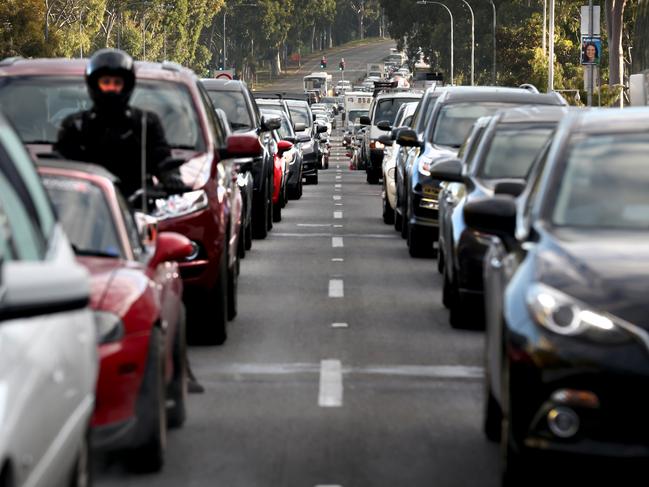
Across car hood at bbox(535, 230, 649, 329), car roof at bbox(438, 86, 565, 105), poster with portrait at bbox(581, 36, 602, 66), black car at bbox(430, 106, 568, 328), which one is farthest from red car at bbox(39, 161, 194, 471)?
poster with portrait at bbox(581, 36, 602, 66)

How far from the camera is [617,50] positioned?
221ft

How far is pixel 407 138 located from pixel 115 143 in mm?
8739

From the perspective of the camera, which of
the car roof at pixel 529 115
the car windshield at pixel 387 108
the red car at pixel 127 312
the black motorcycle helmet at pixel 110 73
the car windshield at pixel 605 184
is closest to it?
the red car at pixel 127 312

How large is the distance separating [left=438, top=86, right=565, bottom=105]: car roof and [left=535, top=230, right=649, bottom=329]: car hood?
39.0 feet

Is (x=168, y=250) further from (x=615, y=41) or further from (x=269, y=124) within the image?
(x=615, y=41)

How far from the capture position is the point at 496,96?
19672 millimetres

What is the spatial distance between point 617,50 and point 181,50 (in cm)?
6824

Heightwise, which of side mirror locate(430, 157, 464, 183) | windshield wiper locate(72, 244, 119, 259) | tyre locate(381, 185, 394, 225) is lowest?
tyre locate(381, 185, 394, 225)

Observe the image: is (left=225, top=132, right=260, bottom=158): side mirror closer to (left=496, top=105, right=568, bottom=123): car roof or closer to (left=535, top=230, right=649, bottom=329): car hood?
(left=496, top=105, right=568, bottom=123): car roof

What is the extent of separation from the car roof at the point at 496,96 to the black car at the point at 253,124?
255cm

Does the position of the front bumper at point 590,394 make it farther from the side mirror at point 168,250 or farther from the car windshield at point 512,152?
the car windshield at point 512,152

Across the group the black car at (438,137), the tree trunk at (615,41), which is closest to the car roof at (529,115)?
the black car at (438,137)

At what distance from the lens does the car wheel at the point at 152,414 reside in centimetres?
766

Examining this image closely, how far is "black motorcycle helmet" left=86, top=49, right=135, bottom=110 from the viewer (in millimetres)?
10273
